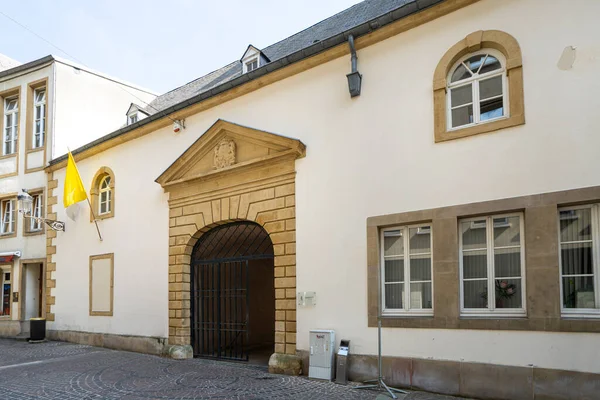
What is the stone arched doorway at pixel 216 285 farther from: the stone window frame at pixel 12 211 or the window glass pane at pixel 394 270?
the stone window frame at pixel 12 211

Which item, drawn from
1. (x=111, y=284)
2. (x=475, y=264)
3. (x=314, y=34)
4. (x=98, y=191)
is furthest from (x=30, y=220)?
(x=475, y=264)

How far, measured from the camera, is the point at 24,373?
8.91 metres

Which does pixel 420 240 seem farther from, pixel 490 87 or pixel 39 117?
pixel 39 117

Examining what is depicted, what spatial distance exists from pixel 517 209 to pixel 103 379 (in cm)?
720

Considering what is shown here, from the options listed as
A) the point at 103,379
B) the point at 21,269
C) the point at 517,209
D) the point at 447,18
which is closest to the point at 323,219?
the point at 517,209

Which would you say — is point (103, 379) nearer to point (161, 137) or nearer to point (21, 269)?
point (161, 137)

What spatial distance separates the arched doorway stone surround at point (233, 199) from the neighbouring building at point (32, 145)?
617cm

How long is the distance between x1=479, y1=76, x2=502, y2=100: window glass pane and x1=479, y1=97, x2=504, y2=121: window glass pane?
9 cm

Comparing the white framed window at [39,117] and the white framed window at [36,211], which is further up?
the white framed window at [39,117]

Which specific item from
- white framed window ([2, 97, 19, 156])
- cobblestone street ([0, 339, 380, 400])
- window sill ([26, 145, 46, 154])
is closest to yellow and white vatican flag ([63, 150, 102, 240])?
window sill ([26, 145, 46, 154])

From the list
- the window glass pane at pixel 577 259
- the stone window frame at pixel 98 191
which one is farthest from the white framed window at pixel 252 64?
the window glass pane at pixel 577 259

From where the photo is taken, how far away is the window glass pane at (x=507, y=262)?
Answer: 21.1 ft

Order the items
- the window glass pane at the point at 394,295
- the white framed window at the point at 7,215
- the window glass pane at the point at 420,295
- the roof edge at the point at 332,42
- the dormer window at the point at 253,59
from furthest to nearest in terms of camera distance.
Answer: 1. the white framed window at the point at 7,215
2. the dormer window at the point at 253,59
3. the window glass pane at the point at 394,295
4. the roof edge at the point at 332,42
5. the window glass pane at the point at 420,295

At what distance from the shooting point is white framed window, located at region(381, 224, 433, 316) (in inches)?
282
